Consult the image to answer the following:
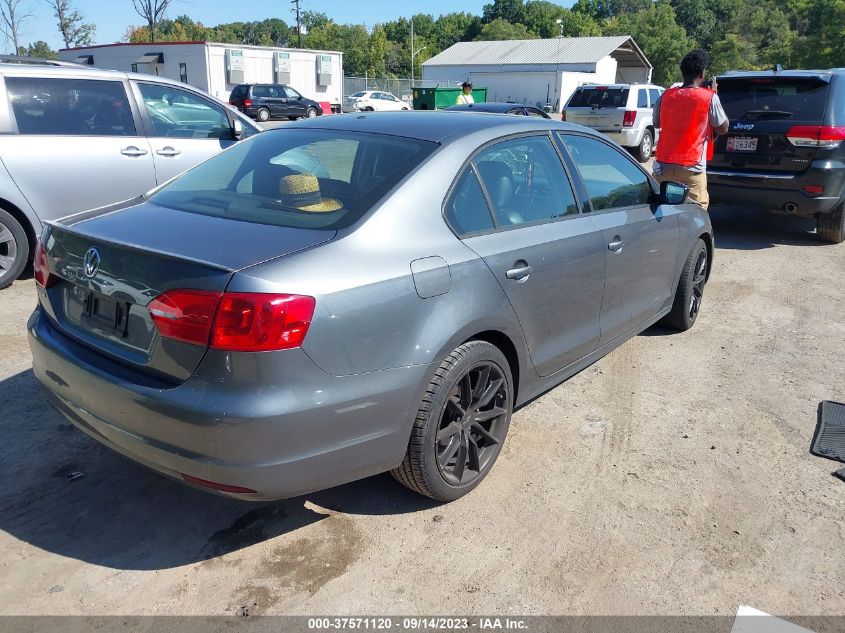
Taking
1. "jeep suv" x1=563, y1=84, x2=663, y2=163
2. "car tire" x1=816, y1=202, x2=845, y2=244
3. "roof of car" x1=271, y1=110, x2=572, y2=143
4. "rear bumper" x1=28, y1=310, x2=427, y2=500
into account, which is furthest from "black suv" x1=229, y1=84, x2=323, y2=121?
"rear bumper" x1=28, y1=310, x2=427, y2=500

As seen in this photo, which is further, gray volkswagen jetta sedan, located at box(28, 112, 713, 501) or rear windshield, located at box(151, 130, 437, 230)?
rear windshield, located at box(151, 130, 437, 230)

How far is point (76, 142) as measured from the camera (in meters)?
6.02

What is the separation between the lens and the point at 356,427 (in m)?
2.63

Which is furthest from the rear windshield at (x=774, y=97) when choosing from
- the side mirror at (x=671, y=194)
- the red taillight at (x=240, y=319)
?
the red taillight at (x=240, y=319)

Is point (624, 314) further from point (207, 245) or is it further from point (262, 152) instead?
point (207, 245)

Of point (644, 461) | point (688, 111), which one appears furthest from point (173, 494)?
point (688, 111)

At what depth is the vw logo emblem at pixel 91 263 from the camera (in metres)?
2.72

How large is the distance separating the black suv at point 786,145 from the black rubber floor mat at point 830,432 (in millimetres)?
4289

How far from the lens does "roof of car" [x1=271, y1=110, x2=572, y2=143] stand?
3381mm

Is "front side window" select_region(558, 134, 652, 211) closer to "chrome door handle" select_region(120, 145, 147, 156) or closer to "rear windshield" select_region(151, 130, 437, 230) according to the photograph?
"rear windshield" select_region(151, 130, 437, 230)

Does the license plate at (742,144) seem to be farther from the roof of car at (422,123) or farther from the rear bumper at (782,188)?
the roof of car at (422,123)

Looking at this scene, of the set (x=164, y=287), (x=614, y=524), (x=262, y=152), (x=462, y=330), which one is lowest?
(x=614, y=524)

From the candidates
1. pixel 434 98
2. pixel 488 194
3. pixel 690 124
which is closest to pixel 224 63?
pixel 434 98

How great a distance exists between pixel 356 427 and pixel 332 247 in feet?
2.20
